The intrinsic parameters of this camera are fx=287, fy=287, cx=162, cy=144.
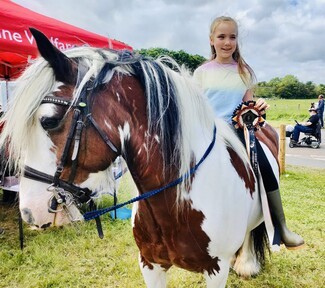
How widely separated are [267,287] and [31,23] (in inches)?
159

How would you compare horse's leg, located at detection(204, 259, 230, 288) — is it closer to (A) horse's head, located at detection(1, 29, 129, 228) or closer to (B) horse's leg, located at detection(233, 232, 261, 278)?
(A) horse's head, located at detection(1, 29, 129, 228)

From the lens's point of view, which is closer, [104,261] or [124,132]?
[124,132]

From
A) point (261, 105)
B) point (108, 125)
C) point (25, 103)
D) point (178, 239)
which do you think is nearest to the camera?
point (25, 103)

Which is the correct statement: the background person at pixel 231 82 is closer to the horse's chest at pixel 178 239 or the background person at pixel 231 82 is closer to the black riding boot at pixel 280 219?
the black riding boot at pixel 280 219

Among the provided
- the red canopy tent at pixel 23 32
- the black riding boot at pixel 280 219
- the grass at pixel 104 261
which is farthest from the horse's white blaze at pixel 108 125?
the red canopy tent at pixel 23 32

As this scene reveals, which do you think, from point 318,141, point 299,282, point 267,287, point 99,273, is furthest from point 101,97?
point 318,141

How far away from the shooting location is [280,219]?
228cm

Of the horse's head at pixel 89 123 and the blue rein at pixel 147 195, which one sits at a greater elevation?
the horse's head at pixel 89 123

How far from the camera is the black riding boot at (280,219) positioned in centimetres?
218

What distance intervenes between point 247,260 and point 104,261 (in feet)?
5.17

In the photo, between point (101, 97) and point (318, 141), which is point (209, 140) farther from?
point (318, 141)

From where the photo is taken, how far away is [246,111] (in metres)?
2.06

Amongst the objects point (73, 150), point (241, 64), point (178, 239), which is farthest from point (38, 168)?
point (241, 64)

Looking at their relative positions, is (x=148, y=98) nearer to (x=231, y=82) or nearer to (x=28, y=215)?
(x=28, y=215)
